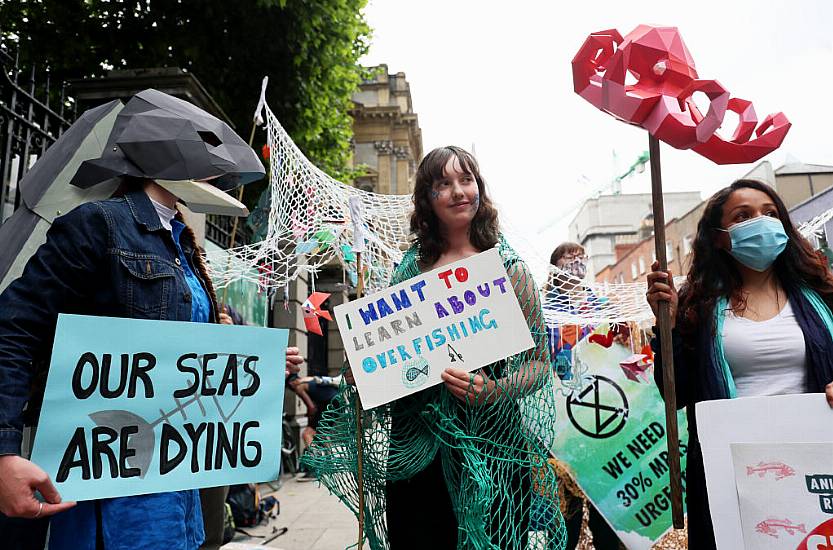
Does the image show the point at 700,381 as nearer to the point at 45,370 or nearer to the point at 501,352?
the point at 501,352

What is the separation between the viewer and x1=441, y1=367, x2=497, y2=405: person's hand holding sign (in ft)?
5.43

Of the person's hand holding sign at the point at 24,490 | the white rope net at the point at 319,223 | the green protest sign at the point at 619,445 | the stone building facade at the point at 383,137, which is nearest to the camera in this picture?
the person's hand holding sign at the point at 24,490

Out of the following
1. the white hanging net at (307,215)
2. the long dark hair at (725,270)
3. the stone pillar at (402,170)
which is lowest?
the long dark hair at (725,270)

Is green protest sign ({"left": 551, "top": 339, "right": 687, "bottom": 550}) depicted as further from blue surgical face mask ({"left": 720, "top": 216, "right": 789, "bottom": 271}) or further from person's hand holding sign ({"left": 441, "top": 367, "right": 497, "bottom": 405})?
person's hand holding sign ({"left": 441, "top": 367, "right": 497, "bottom": 405})

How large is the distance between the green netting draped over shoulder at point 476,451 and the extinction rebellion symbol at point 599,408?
67.6 inches

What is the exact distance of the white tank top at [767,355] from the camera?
71.9 inches

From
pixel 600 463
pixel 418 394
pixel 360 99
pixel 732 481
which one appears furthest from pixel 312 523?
pixel 360 99

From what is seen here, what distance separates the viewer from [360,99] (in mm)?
31516

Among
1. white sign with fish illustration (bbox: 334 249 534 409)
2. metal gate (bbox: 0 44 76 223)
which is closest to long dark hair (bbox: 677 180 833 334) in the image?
white sign with fish illustration (bbox: 334 249 534 409)

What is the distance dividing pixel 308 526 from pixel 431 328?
4.92 meters

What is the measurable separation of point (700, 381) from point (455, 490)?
37.9 inches

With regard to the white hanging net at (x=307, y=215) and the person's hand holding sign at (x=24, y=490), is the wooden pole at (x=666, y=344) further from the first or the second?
the white hanging net at (x=307, y=215)

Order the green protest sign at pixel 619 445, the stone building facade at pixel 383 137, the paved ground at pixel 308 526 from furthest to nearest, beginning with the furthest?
the stone building facade at pixel 383 137
the paved ground at pixel 308 526
the green protest sign at pixel 619 445

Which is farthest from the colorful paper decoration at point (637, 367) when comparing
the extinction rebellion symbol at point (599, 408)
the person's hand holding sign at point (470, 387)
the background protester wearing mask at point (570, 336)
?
the person's hand holding sign at point (470, 387)
